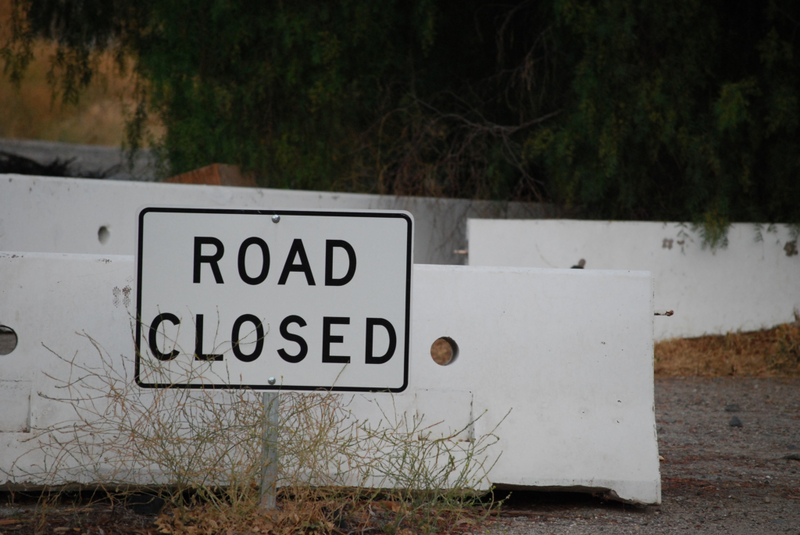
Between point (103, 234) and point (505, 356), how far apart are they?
5409mm

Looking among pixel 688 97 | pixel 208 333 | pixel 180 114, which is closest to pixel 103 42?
pixel 180 114

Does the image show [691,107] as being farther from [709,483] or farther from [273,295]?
[273,295]

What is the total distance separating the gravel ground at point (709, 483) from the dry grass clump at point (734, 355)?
936mm

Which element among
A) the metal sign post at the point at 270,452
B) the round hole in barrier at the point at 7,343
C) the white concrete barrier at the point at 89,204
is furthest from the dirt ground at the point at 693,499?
the white concrete barrier at the point at 89,204

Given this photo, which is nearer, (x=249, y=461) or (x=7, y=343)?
(x=249, y=461)

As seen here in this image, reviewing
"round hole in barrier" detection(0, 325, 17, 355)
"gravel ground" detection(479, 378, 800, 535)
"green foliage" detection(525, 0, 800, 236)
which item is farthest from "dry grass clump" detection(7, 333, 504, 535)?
"green foliage" detection(525, 0, 800, 236)

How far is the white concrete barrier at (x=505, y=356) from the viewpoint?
3342 mm

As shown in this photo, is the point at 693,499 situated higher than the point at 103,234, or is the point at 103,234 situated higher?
the point at 103,234

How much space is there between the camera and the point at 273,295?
2.72 metres

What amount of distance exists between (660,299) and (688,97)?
7.77 feet

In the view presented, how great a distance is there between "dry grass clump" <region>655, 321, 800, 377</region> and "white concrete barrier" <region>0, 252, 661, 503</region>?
12.7ft

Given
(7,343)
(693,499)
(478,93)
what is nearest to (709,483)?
(693,499)

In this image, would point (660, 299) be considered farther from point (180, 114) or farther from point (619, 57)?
point (180, 114)

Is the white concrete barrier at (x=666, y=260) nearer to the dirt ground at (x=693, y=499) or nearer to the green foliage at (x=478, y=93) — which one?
the green foliage at (x=478, y=93)
